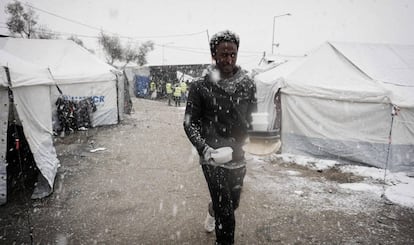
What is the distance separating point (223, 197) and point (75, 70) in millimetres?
11209

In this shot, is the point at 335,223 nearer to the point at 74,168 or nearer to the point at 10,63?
the point at 74,168

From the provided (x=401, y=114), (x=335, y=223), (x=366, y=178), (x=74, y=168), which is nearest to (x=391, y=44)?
(x=401, y=114)

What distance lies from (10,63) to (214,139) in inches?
181

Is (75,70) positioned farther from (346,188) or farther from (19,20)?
(19,20)

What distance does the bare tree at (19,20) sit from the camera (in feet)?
102

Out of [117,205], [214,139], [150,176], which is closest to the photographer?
[214,139]

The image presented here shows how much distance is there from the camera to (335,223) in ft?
14.0

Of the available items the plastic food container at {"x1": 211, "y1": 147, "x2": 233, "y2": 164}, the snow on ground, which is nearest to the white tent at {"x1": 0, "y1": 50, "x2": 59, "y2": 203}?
the plastic food container at {"x1": 211, "y1": 147, "x2": 233, "y2": 164}

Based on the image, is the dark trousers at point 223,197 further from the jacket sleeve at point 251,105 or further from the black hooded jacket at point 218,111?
the jacket sleeve at point 251,105

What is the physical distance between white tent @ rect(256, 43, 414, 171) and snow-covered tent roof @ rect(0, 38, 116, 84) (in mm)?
7823

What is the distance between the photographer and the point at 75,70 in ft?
38.5

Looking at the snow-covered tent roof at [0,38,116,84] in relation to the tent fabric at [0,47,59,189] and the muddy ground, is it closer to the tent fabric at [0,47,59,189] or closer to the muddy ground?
the muddy ground

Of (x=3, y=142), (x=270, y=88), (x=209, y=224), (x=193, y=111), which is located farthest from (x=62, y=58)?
(x=193, y=111)

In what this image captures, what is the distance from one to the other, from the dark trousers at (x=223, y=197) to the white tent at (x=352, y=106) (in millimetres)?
5532
